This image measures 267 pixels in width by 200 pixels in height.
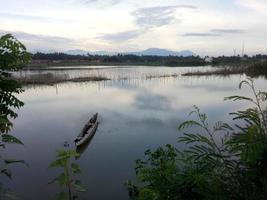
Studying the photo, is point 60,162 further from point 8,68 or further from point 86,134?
point 86,134

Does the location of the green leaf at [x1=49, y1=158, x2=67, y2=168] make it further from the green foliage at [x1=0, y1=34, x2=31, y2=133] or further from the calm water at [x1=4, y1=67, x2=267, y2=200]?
the calm water at [x1=4, y1=67, x2=267, y2=200]

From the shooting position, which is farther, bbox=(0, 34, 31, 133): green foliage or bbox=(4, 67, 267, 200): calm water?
bbox=(4, 67, 267, 200): calm water

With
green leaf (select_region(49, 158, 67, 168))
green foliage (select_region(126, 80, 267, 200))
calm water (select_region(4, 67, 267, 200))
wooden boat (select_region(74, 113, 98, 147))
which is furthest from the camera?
wooden boat (select_region(74, 113, 98, 147))

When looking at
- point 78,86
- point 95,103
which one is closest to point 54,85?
point 78,86

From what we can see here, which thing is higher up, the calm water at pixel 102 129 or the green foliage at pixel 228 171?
the green foliage at pixel 228 171

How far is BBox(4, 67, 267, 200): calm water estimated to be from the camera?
430 inches

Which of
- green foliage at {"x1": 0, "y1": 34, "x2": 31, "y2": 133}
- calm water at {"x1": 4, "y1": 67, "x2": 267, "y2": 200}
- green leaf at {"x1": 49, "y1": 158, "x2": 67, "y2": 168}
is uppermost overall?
green foliage at {"x1": 0, "y1": 34, "x2": 31, "y2": 133}

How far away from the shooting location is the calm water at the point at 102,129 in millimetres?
10914

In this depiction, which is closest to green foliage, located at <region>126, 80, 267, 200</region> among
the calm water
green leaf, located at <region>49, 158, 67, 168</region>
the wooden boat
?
green leaf, located at <region>49, 158, 67, 168</region>

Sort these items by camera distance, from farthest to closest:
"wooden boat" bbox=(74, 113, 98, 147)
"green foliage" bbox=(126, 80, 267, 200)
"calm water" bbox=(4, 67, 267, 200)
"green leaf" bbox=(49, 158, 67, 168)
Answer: "wooden boat" bbox=(74, 113, 98, 147) < "calm water" bbox=(4, 67, 267, 200) < "green leaf" bbox=(49, 158, 67, 168) < "green foliage" bbox=(126, 80, 267, 200)

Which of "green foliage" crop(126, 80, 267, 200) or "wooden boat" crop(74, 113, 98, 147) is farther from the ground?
"green foliage" crop(126, 80, 267, 200)

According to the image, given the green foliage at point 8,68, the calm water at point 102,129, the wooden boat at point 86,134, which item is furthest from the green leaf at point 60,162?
the wooden boat at point 86,134

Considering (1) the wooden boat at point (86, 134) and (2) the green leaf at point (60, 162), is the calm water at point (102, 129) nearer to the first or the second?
(1) the wooden boat at point (86, 134)

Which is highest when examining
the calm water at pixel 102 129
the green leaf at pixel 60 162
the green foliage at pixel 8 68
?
the green foliage at pixel 8 68
